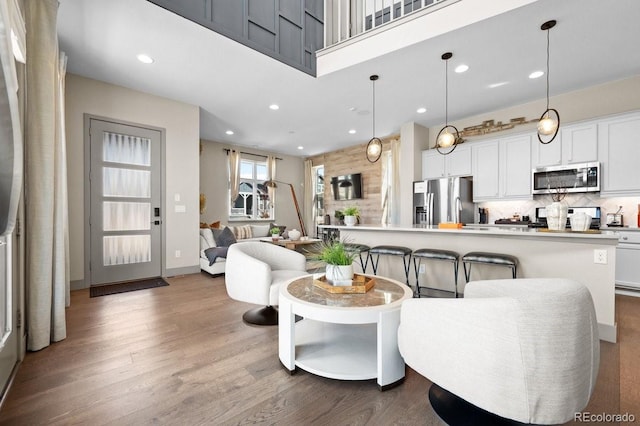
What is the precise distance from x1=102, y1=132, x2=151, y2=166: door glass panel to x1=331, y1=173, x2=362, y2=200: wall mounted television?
474cm

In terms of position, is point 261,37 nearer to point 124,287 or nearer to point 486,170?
point 124,287

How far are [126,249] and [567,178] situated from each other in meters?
6.79

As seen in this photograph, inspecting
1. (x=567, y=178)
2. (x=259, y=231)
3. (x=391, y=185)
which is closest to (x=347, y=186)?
(x=391, y=185)

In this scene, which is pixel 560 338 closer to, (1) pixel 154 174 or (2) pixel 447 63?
(2) pixel 447 63

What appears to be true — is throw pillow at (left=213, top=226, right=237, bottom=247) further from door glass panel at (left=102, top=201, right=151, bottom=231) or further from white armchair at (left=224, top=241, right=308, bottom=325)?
white armchair at (left=224, top=241, right=308, bottom=325)

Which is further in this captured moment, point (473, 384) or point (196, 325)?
point (196, 325)

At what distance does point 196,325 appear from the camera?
264 cm

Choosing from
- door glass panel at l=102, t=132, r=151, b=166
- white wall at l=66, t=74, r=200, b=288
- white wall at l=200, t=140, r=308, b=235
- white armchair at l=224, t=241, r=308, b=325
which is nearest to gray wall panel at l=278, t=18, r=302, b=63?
white wall at l=66, t=74, r=200, b=288

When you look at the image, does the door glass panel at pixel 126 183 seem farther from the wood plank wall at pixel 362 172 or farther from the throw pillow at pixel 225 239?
the wood plank wall at pixel 362 172

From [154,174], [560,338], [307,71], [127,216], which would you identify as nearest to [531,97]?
[307,71]

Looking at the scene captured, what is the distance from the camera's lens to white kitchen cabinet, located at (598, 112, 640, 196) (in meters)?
3.67

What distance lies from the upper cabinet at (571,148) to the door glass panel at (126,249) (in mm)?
6413

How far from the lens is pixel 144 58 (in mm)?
3361

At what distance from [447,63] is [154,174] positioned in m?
4.55
